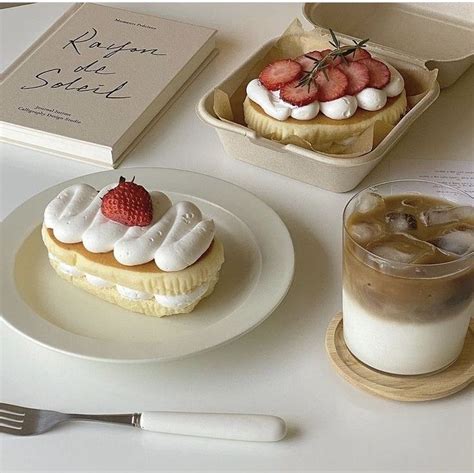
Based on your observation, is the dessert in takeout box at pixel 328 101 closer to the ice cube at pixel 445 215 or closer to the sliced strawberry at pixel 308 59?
the sliced strawberry at pixel 308 59

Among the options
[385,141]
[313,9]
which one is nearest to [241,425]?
[385,141]

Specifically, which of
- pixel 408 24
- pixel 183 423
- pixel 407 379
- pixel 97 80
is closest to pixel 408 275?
pixel 407 379

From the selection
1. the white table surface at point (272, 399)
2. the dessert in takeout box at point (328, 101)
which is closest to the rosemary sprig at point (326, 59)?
the dessert in takeout box at point (328, 101)

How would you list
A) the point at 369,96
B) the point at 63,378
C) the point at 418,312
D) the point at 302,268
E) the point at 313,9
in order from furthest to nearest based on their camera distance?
the point at 313,9 → the point at 369,96 → the point at 302,268 → the point at 63,378 → the point at 418,312

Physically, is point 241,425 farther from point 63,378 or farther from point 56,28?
Result: point 56,28

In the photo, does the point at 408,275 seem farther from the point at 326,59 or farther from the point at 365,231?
the point at 326,59
